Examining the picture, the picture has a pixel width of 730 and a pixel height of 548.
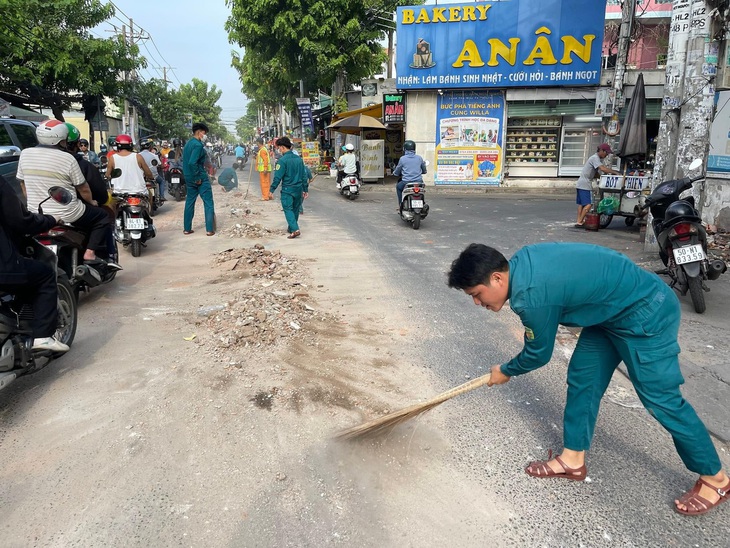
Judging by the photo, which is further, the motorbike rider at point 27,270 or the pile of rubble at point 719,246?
the pile of rubble at point 719,246

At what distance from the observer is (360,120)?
61.2 ft

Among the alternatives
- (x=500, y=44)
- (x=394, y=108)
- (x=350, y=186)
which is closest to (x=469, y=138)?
(x=394, y=108)

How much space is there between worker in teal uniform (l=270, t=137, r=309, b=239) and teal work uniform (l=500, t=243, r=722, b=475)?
23.3ft

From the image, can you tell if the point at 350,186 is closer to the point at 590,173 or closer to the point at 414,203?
the point at 414,203

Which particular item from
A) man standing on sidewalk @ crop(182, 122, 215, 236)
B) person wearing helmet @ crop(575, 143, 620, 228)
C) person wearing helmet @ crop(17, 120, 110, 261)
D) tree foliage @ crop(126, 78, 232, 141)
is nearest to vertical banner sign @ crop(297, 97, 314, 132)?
tree foliage @ crop(126, 78, 232, 141)

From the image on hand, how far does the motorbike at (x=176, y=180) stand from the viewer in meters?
14.6

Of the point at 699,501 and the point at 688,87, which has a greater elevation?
the point at 688,87

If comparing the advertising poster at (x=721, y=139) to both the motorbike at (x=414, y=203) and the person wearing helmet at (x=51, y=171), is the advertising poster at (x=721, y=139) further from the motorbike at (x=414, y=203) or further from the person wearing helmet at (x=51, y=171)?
the person wearing helmet at (x=51, y=171)

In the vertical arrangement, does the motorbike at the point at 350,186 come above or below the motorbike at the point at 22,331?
above

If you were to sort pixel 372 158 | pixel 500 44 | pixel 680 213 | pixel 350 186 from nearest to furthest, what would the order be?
pixel 680 213
pixel 350 186
pixel 500 44
pixel 372 158

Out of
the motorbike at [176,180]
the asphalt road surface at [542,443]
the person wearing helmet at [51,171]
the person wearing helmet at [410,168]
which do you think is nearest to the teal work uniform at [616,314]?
the asphalt road surface at [542,443]

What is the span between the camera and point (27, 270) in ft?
11.0

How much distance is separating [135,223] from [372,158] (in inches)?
551

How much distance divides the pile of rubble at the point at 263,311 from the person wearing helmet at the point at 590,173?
601 cm
